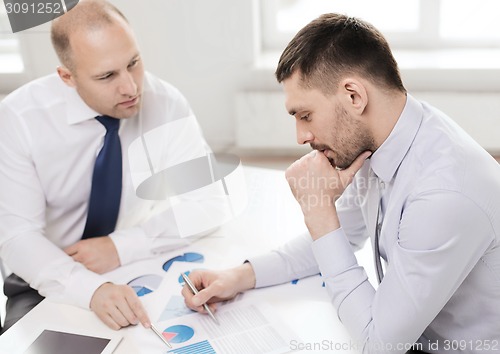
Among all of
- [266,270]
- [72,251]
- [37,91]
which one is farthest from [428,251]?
[37,91]

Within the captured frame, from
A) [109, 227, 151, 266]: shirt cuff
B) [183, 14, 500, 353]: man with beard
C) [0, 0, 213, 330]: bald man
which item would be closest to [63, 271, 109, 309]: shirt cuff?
[0, 0, 213, 330]: bald man

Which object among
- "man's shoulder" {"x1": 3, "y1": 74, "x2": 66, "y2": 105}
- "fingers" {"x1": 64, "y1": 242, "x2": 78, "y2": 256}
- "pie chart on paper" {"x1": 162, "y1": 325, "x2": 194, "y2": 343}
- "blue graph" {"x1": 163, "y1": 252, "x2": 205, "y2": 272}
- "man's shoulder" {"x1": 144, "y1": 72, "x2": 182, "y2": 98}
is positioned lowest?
"blue graph" {"x1": 163, "y1": 252, "x2": 205, "y2": 272}

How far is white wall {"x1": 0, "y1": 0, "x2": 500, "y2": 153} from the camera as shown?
78.1 inches

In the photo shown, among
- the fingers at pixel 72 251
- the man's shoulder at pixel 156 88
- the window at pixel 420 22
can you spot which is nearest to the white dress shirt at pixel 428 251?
the fingers at pixel 72 251

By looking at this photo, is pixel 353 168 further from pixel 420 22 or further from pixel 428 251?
pixel 420 22

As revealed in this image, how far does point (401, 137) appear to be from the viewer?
41.5 inches

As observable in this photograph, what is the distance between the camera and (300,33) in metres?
1.10

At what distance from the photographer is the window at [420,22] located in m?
2.19

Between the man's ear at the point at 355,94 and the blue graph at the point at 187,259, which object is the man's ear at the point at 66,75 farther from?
the man's ear at the point at 355,94

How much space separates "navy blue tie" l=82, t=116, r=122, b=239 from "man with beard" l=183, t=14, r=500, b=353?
0.44 metres

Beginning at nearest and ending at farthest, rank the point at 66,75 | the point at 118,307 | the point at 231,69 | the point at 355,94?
the point at 355,94 → the point at 118,307 → the point at 66,75 → the point at 231,69

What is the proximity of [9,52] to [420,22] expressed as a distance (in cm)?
153

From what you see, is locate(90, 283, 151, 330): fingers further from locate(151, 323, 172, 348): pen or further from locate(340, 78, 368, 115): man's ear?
locate(340, 78, 368, 115): man's ear

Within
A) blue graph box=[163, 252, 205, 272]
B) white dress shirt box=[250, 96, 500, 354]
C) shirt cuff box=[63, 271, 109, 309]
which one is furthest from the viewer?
blue graph box=[163, 252, 205, 272]
